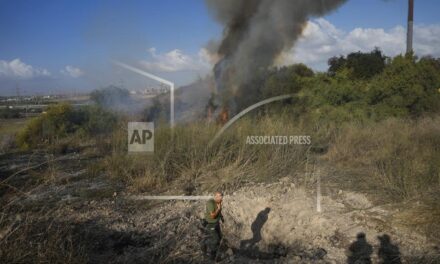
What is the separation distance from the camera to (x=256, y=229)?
627 centimetres

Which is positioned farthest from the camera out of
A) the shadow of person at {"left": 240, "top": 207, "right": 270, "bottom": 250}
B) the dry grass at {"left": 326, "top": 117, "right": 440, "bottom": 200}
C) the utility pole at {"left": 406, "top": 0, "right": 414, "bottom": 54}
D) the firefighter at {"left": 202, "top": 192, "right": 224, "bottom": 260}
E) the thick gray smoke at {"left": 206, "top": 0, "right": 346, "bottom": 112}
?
the utility pole at {"left": 406, "top": 0, "right": 414, "bottom": 54}

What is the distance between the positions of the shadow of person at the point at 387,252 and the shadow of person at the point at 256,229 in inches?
63.0

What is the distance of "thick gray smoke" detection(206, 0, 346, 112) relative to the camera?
12.5 m

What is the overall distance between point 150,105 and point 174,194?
6.73 m

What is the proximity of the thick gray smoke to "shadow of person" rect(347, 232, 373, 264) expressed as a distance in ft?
27.2

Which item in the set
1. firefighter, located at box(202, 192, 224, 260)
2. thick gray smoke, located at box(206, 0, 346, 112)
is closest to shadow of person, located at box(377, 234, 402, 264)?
firefighter, located at box(202, 192, 224, 260)

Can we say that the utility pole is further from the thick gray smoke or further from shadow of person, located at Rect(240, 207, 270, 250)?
shadow of person, located at Rect(240, 207, 270, 250)

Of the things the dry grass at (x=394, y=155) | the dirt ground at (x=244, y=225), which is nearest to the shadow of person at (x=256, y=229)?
the dirt ground at (x=244, y=225)

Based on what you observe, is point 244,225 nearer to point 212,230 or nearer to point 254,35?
point 212,230

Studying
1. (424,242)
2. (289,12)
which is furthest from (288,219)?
(289,12)

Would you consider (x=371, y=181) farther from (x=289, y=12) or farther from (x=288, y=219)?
(x=289, y=12)

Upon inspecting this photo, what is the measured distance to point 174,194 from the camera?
7031mm

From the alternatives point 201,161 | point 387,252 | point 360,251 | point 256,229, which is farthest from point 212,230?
point 201,161

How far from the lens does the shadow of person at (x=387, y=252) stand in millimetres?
4867
